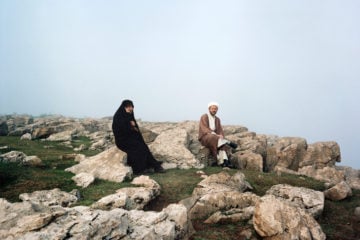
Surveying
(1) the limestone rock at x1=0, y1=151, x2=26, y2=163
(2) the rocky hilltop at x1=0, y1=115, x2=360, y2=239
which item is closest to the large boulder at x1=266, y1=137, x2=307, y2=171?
(2) the rocky hilltop at x1=0, y1=115, x2=360, y2=239

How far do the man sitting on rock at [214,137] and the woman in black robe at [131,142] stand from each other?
10.5ft

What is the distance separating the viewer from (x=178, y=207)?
24.6 feet

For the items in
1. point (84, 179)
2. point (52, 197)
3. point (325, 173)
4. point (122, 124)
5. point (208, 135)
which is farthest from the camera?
point (208, 135)

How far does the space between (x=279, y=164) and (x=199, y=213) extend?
9646 millimetres

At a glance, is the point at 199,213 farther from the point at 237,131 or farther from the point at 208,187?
the point at 237,131

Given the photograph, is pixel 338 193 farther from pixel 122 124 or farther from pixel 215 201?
pixel 122 124

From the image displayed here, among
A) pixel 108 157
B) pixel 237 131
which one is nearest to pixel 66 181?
pixel 108 157

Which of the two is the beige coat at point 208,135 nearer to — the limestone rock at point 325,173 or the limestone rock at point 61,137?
the limestone rock at point 325,173

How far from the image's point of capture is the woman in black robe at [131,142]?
13648 mm

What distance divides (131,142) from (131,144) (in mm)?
116

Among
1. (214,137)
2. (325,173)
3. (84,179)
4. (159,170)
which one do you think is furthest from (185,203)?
(325,173)

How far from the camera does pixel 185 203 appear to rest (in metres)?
8.79

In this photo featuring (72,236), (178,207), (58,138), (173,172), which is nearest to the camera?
(72,236)

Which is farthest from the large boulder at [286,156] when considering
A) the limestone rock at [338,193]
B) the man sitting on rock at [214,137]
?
the limestone rock at [338,193]
